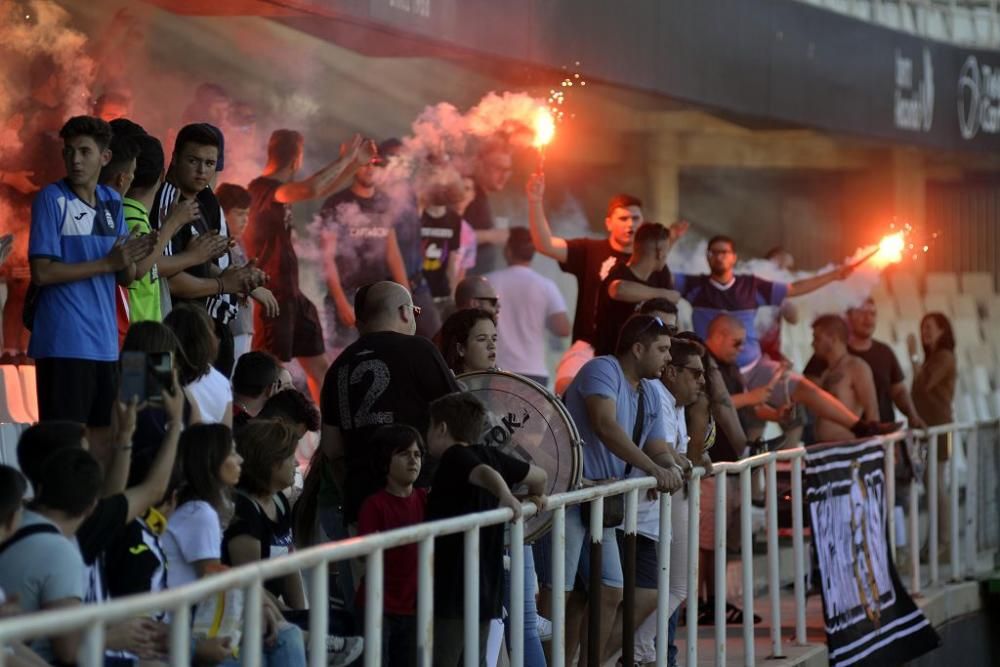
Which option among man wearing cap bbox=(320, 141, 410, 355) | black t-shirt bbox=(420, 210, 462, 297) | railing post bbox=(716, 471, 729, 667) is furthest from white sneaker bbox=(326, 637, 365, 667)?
black t-shirt bbox=(420, 210, 462, 297)

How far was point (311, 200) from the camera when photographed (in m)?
11.4

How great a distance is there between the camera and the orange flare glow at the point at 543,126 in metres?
13.5

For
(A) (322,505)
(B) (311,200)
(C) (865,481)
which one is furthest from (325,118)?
(A) (322,505)

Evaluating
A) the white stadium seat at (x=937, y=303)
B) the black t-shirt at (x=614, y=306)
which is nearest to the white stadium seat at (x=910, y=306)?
the white stadium seat at (x=937, y=303)

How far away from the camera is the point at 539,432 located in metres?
7.55

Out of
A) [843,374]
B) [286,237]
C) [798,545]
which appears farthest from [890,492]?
[286,237]

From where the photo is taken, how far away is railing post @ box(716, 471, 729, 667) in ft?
29.6

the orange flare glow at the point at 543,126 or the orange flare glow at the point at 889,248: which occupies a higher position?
the orange flare glow at the point at 543,126

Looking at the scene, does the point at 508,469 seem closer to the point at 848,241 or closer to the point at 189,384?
the point at 189,384

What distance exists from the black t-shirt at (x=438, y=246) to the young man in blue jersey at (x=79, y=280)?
549cm

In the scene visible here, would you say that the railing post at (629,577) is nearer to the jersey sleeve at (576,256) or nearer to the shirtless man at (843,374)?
the jersey sleeve at (576,256)

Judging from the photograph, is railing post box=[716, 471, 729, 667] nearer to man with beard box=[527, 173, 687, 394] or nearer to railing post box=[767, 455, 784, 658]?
railing post box=[767, 455, 784, 658]

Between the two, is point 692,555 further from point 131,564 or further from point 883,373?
point 883,373

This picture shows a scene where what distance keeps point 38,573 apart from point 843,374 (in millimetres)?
9130
